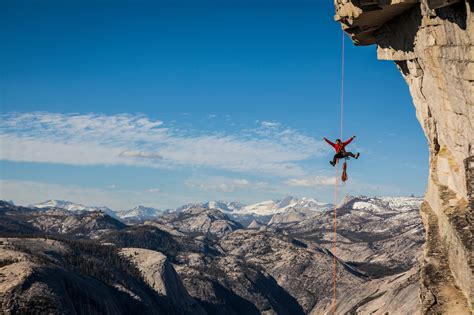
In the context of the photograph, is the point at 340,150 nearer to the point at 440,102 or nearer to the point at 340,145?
the point at 340,145

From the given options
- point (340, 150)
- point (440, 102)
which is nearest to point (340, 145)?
point (340, 150)

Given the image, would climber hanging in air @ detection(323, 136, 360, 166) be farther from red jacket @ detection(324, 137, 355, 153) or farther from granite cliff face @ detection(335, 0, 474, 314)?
granite cliff face @ detection(335, 0, 474, 314)

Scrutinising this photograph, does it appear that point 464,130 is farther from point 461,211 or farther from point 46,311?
point 46,311

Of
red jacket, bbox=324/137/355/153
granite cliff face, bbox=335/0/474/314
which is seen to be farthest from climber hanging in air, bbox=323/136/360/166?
granite cliff face, bbox=335/0/474/314

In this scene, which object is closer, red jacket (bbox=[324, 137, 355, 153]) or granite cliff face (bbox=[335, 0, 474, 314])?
granite cliff face (bbox=[335, 0, 474, 314])

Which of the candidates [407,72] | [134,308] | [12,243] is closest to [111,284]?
[134,308]

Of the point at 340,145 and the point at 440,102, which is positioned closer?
the point at 440,102

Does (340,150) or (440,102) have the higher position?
(440,102)

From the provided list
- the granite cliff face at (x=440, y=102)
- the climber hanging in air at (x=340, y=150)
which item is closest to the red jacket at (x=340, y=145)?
the climber hanging in air at (x=340, y=150)

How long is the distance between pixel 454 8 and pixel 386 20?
7.79 metres

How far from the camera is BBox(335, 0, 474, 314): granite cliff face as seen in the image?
23188 millimetres

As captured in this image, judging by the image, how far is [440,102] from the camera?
89.7 feet

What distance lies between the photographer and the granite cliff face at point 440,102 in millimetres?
23188

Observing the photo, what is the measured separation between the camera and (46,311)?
94125 millimetres
